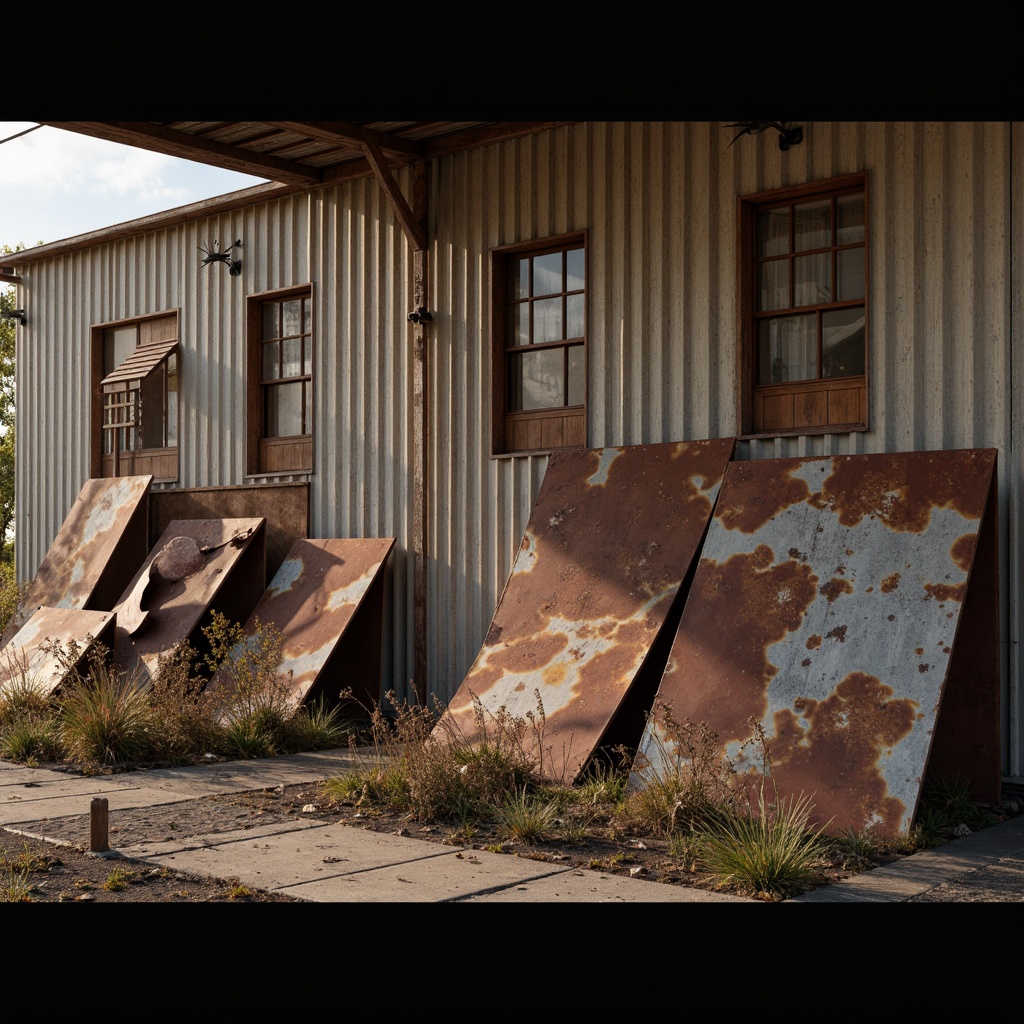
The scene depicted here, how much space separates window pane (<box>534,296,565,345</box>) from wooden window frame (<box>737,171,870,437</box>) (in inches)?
67.8

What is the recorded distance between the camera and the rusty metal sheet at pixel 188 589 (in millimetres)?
10414

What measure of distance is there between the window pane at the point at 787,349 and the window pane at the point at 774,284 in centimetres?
12

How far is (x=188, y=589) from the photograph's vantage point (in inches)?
428

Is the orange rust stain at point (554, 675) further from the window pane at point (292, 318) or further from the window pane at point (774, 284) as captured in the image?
the window pane at point (292, 318)

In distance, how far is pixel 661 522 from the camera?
8.10 meters

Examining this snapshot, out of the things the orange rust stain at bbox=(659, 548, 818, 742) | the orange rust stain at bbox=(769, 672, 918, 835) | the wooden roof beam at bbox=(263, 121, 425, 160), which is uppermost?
the wooden roof beam at bbox=(263, 121, 425, 160)

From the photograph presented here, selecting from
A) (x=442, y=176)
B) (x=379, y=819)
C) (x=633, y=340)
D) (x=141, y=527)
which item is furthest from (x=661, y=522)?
(x=141, y=527)

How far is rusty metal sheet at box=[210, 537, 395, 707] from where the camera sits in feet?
31.9

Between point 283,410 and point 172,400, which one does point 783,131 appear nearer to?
point 283,410

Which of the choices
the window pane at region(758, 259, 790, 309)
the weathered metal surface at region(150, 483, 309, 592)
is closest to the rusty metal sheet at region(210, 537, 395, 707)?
the weathered metal surface at region(150, 483, 309, 592)

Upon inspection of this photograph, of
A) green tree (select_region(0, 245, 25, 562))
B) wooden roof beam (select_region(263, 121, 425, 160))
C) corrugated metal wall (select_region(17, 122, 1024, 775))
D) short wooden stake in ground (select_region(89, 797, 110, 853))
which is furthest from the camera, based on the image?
green tree (select_region(0, 245, 25, 562))

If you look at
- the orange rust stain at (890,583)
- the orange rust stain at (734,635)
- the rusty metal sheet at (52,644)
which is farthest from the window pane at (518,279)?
the rusty metal sheet at (52,644)

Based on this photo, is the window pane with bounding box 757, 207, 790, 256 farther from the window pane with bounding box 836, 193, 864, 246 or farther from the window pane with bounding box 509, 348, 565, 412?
the window pane with bounding box 509, 348, 565, 412
